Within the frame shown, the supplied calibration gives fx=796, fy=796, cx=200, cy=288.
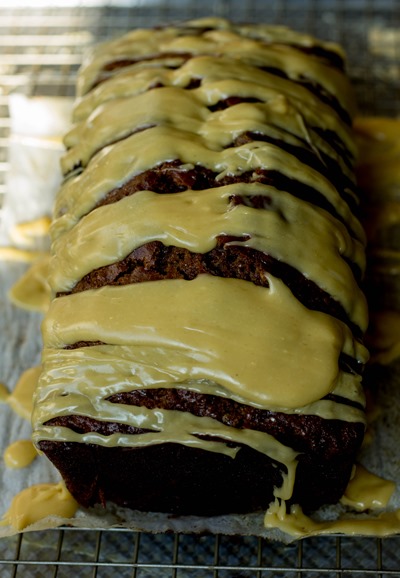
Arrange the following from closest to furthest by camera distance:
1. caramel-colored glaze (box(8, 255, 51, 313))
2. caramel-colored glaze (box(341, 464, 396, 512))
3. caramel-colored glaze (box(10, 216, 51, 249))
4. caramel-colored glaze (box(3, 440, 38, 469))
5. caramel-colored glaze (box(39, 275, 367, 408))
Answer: caramel-colored glaze (box(39, 275, 367, 408))
caramel-colored glaze (box(341, 464, 396, 512))
caramel-colored glaze (box(3, 440, 38, 469))
caramel-colored glaze (box(8, 255, 51, 313))
caramel-colored glaze (box(10, 216, 51, 249))

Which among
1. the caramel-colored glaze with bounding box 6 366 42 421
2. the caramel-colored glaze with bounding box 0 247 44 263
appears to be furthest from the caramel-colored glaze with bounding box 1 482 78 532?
the caramel-colored glaze with bounding box 0 247 44 263

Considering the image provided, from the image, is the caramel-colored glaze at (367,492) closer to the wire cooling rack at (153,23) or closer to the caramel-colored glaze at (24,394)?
the wire cooling rack at (153,23)

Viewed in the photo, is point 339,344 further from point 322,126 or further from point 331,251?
point 322,126

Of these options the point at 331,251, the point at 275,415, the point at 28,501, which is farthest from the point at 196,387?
the point at 28,501

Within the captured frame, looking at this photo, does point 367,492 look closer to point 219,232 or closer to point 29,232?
point 219,232

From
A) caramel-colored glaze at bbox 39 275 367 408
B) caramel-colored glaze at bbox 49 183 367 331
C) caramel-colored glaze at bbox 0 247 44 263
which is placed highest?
caramel-colored glaze at bbox 49 183 367 331

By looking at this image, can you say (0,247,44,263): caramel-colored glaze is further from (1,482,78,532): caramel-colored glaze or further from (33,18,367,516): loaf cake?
(1,482,78,532): caramel-colored glaze

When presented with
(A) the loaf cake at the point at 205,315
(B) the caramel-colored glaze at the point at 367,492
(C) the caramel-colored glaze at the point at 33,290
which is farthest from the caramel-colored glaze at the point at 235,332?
Answer: (C) the caramel-colored glaze at the point at 33,290
